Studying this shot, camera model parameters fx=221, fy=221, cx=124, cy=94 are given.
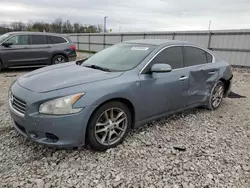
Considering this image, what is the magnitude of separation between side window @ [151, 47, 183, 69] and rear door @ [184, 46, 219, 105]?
0.17m

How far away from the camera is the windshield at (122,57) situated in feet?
11.0

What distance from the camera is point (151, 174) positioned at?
2.58 m

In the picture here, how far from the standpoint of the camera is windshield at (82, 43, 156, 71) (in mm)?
3367

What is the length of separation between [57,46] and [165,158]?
7.96 meters

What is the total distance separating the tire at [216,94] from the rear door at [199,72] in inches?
7.9

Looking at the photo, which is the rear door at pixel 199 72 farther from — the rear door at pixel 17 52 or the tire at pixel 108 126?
the rear door at pixel 17 52

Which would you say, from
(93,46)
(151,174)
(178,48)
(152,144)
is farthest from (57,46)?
(93,46)

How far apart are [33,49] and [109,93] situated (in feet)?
23.9

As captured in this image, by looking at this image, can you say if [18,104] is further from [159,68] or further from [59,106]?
[159,68]

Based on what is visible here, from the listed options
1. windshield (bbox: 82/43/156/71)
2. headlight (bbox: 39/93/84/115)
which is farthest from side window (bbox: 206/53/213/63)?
headlight (bbox: 39/93/84/115)

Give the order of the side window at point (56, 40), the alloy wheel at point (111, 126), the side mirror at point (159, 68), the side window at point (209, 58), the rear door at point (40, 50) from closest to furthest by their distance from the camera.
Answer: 1. the alloy wheel at point (111, 126)
2. the side mirror at point (159, 68)
3. the side window at point (209, 58)
4. the rear door at point (40, 50)
5. the side window at point (56, 40)

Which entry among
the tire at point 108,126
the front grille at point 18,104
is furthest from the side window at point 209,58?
the front grille at point 18,104

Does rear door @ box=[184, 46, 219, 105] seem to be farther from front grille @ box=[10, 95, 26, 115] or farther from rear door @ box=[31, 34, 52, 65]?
rear door @ box=[31, 34, 52, 65]

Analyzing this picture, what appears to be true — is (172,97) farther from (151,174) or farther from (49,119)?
(49,119)
